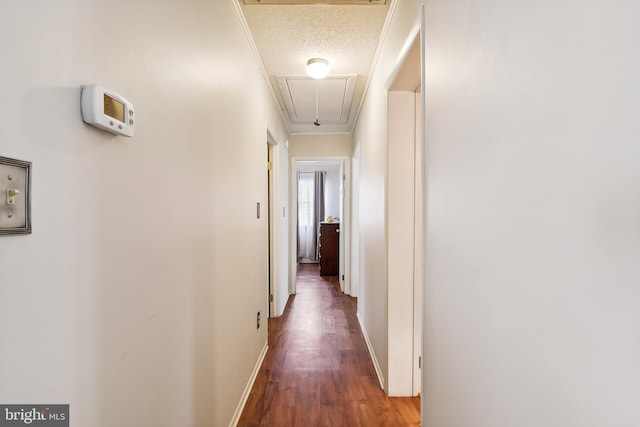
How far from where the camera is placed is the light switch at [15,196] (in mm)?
512

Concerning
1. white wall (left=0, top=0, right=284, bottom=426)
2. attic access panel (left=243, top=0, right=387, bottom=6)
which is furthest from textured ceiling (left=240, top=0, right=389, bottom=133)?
white wall (left=0, top=0, right=284, bottom=426)

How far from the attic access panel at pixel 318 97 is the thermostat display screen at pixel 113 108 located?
2.34 metres

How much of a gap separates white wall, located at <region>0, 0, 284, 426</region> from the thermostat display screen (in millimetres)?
49

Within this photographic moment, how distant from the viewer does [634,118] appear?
43cm

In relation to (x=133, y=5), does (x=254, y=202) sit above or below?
below

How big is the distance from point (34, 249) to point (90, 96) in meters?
0.33

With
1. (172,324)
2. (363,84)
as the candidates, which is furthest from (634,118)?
(363,84)

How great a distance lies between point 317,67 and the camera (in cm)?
255

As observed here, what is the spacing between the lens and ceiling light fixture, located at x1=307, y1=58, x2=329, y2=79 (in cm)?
253

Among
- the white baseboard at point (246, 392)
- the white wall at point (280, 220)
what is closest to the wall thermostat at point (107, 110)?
the white baseboard at point (246, 392)

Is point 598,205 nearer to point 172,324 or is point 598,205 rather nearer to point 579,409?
point 579,409
